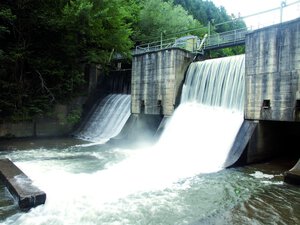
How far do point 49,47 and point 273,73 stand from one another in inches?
517

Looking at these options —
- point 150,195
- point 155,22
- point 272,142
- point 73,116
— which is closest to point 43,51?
point 73,116

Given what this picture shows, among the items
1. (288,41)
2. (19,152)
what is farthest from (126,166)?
(288,41)

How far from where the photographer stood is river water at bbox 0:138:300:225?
5.89 meters

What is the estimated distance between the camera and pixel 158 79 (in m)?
15.9

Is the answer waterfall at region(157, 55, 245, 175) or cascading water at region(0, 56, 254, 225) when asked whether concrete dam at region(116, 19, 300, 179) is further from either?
cascading water at region(0, 56, 254, 225)

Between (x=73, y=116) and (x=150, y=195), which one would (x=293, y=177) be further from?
(x=73, y=116)

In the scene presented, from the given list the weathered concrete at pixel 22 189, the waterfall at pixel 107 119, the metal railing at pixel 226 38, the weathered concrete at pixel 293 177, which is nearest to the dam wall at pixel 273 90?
the weathered concrete at pixel 293 177

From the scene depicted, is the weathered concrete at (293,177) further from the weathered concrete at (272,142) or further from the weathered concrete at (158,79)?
the weathered concrete at (158,79)

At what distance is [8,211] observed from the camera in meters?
6.19

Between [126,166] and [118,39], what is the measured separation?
12.9 metres

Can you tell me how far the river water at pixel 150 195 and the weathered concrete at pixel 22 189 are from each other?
0.17 metres

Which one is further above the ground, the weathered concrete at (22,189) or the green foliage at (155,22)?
the green foliage at (155,22)

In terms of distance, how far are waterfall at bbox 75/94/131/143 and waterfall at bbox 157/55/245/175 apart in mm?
4654

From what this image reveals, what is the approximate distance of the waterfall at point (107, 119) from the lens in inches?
706
